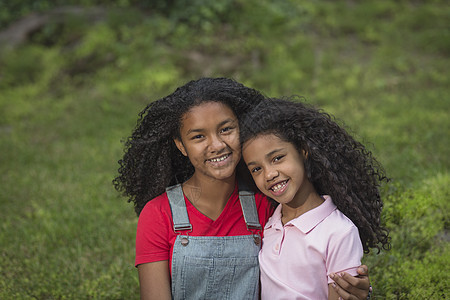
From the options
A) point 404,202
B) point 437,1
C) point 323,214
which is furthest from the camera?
point 437,1

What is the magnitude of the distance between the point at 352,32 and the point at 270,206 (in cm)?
586

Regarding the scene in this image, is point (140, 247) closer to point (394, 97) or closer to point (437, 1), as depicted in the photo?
point (394, 97)

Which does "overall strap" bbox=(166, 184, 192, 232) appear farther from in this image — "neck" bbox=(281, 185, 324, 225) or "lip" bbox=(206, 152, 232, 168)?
"neck" bbox=(281, 185, 324, 225)

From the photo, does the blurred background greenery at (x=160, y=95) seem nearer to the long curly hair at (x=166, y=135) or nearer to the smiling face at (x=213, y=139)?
the long curly hair at (x=166, y=135)

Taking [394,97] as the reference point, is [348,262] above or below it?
below

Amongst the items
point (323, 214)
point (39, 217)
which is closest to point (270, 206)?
point (323, 214)

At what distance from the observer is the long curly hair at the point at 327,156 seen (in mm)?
2203

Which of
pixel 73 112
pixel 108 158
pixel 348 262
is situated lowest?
pixel 348 262

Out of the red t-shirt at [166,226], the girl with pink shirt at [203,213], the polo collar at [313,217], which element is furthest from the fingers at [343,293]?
the red t-shirt at [166,226]

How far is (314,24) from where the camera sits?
7711 mm

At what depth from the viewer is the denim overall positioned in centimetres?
225

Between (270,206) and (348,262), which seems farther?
(270,206)

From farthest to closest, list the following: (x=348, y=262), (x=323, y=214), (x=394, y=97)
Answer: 1. (x=394, y=97)
2. (x=323, y=214)
3. (x=348, y=262)

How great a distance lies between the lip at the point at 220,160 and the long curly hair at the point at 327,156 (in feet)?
0.35
